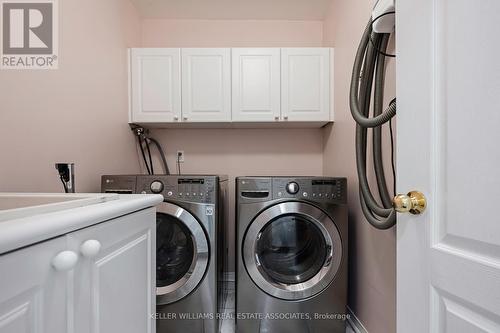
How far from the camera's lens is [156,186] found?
5.10 feet

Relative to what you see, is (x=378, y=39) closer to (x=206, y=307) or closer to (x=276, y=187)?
(x=276, y=187)

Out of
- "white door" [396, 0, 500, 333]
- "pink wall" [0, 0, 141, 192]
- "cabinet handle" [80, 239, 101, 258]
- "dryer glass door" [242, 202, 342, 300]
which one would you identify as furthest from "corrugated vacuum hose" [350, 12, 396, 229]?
"pink wall" [0, 0, 141, 192]

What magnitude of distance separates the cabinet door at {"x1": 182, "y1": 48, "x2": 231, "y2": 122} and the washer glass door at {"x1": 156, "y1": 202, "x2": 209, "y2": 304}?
0.94 m

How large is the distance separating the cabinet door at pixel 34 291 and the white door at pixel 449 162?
85 centimetres

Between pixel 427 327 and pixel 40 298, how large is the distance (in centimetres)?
88

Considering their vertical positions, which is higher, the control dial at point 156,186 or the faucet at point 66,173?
the faucet at point 66,173

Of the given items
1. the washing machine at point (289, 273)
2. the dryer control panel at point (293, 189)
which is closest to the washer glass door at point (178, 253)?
the washing machine at point (289, 273)

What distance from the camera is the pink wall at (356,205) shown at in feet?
4.21

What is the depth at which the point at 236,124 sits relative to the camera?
226 centimetres

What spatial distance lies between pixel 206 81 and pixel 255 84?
1.35ft

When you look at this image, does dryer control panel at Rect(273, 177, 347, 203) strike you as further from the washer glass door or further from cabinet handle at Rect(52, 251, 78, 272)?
cabinet handle at Rect(52, 251, 78, 272)

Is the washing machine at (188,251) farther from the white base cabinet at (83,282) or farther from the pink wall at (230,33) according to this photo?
the pink wall at (230,33)

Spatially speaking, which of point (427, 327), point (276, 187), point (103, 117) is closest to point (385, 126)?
point (276, 187)

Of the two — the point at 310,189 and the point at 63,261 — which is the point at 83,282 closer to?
the point at 63,261
